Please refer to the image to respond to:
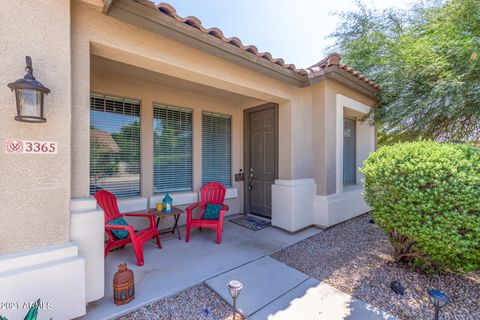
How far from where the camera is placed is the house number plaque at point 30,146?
6.13 ft

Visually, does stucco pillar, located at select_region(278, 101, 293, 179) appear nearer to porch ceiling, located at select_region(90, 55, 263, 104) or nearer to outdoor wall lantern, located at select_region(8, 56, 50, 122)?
porch ceiling, located at select_region(90, 55, 263, 104)

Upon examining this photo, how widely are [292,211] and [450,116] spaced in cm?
417

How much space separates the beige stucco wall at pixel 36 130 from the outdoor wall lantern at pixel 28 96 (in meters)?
0.16

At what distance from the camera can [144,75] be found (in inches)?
165

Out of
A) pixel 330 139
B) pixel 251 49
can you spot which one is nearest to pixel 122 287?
pixel 251 49

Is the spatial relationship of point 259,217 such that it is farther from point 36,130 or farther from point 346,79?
point 36,130

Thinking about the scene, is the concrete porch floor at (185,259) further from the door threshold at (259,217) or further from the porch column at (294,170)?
the door threshold at (259,217)

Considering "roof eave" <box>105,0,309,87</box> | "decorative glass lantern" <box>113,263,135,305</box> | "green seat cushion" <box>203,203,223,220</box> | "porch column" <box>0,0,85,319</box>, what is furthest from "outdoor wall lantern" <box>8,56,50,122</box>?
"green seat cushion" <box>203,203,223,220</box>

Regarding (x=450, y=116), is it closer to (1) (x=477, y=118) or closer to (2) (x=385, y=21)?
(1) (x=477, y=118)

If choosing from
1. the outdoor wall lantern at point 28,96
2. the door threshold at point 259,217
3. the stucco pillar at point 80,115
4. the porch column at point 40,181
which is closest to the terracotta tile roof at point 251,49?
the stucco pillar at point 80,115

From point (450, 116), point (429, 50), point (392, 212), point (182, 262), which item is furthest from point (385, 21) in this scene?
point (182, 262)

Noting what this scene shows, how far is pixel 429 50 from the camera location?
4535 mm

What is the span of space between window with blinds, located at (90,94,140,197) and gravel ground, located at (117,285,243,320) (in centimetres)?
258

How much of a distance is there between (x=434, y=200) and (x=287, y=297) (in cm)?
200
